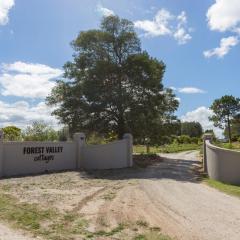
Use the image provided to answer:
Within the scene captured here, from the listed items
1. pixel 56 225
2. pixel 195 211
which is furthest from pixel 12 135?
pixel 56 225

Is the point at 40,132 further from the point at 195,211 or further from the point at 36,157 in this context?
the point at 195,211

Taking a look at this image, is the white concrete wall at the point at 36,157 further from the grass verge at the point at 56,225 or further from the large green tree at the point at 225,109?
the large green tree at the point at 225,109

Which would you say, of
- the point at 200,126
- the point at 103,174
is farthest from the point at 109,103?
the point at 200,126

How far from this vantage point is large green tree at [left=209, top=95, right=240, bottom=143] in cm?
6538

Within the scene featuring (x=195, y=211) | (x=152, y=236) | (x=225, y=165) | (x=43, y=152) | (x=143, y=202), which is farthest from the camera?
(x=43, y=152)

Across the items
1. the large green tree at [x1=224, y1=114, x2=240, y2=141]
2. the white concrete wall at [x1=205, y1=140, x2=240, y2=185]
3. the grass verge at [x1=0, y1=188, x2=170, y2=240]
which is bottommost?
the grass verge at [x1=0, y1=188, x2=170, y2=240]

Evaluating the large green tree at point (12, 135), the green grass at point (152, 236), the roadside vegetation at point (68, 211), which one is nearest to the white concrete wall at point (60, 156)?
the roadside vegetation at point (68, 211)

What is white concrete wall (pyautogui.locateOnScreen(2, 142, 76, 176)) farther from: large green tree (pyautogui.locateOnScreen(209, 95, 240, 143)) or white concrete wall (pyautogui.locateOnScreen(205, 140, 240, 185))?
large green tree (pyautogui.locateOnScreen(209, 95, 240, 143))

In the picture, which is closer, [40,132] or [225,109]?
[40,132]

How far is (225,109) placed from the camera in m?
66.1

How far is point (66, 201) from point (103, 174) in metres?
9.48

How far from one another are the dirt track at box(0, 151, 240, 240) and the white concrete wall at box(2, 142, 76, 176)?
232cm

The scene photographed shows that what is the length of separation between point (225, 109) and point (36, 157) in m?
48.6

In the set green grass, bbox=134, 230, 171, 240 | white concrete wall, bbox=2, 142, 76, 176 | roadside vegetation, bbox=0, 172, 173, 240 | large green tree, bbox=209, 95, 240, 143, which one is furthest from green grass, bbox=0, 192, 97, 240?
large green tree, bbox=209, 95, 240, 143
